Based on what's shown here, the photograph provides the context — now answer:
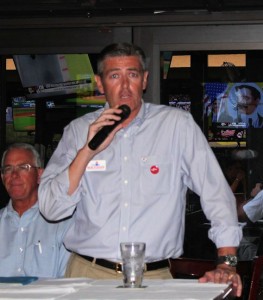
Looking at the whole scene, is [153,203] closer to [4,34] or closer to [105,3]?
[105,3]

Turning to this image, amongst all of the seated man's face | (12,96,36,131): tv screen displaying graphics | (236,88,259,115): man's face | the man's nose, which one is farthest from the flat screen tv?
the man's nose

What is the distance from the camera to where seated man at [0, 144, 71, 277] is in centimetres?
416

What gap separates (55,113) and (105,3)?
91cm

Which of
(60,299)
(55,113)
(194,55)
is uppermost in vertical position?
(194,55)

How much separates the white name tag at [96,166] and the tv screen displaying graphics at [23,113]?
1805 millimetres

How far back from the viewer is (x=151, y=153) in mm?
3621

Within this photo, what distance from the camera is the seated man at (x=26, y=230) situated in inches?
164

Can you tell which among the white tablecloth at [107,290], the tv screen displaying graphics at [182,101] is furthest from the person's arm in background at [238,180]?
the white tablecloth at [107,290]

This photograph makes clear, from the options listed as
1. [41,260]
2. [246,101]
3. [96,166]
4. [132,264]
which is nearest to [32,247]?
[41,260]

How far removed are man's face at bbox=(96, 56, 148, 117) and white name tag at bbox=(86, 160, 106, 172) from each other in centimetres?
26

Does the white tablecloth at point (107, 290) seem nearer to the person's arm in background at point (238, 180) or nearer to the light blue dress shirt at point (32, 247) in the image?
the light blue dress shirt at point (32, 247)

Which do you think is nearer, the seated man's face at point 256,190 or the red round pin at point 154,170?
the red round pin at point 154,170

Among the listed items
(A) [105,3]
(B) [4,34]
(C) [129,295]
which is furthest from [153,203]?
(B) [4,34]

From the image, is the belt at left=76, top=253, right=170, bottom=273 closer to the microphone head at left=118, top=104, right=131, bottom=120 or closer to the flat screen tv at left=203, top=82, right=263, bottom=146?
the microphone head at left=118, top=104, right=131, bottom=120
